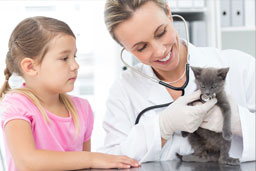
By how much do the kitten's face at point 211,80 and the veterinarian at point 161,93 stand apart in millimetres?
41

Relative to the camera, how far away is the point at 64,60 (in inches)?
54.1

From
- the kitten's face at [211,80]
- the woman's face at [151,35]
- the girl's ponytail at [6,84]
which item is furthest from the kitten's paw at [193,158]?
the girl's ponytail at [6,84]

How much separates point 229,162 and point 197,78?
0.34 metres

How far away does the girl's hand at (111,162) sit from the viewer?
1.22 metres

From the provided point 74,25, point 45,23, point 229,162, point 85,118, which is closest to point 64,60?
point 45,23

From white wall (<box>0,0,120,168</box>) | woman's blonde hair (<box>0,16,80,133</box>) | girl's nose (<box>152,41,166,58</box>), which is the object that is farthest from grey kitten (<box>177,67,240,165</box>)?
white wall (<box>0,0,120,168</box>)

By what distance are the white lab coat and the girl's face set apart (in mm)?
286

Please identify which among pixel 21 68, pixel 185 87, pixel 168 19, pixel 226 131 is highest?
pixel 168 19

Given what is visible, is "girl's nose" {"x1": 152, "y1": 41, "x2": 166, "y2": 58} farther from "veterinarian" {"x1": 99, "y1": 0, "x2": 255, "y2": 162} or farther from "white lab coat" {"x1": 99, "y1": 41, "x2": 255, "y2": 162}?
"white lab coat" {"x1": 99, "y1": 41, "x2": 255, "y2": 162}

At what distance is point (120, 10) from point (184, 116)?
519 millimetres

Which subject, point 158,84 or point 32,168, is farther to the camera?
point 158,84

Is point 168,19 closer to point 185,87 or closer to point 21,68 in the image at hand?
point 185,87

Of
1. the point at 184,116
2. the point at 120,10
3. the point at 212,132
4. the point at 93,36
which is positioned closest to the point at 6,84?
the point at 120,10

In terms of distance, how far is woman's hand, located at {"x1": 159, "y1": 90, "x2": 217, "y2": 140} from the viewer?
1.28m
